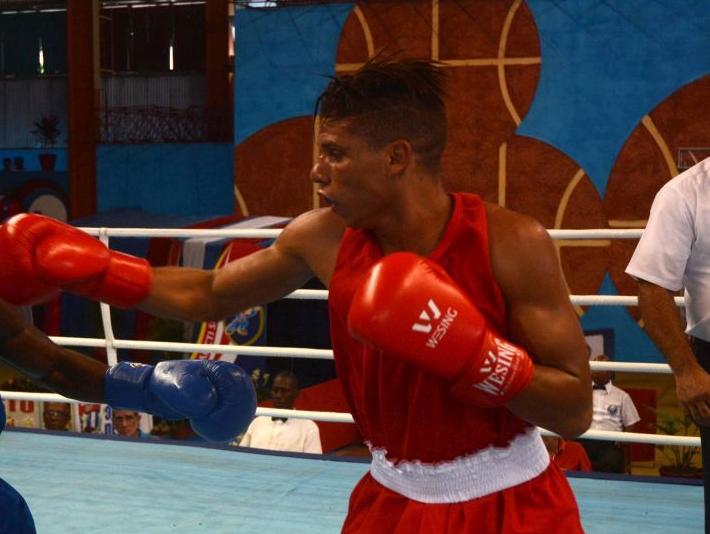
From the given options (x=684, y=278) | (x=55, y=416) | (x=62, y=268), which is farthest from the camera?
(x=55, y=416)

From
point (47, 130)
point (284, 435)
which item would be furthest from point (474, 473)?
point (47, 130)

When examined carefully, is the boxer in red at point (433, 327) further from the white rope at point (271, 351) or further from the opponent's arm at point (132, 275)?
the white rope at point (271, 351)

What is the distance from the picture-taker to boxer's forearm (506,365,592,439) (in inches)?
54.2

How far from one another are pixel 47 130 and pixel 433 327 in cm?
1308

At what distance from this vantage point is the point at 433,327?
133 cm

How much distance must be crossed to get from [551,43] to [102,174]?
587 cm

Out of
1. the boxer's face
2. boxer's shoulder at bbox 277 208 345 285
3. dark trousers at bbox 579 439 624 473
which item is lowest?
dark trousers at bbox 579 439 624 473

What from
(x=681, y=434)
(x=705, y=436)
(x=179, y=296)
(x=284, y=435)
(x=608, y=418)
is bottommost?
(x=681, y=434)

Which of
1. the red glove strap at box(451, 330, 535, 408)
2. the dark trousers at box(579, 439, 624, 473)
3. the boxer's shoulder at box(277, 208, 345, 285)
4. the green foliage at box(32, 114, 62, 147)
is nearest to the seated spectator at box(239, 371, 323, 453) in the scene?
the dark trousers at box(579, 439, 624, 473)

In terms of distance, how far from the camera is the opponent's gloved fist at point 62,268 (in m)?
1.67

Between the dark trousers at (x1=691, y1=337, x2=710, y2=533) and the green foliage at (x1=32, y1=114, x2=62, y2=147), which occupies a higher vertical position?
the green foliage at (x1=32, y1=114, x2=62, y2=147)

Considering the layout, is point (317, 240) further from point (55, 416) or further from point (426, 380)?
point (55, 416)

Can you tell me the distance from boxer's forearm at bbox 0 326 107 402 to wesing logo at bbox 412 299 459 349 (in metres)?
0.82

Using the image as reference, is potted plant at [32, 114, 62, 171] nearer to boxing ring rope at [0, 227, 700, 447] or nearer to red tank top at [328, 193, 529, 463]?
boxing ring rope at [0, 227, 700, 447]
